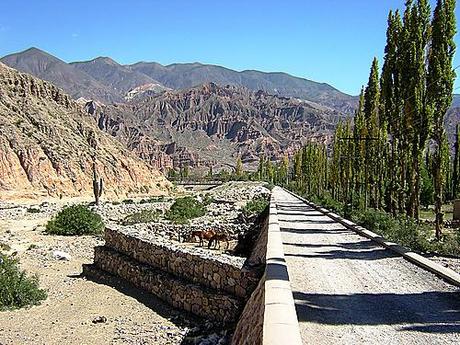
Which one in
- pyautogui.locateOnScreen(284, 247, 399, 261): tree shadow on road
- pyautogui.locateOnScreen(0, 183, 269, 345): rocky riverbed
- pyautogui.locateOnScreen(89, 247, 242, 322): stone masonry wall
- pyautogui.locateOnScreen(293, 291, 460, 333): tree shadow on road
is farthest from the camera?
pyautogui.locateOnScreen(284, 247, 399, 261): tree shadow on road

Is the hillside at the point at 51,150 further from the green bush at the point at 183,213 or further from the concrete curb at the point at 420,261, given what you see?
the concrete curb at the point at 420,261

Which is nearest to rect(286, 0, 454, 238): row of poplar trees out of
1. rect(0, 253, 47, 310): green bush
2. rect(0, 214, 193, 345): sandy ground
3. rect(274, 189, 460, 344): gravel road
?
rect(274, 189, 460, 344): gravel road

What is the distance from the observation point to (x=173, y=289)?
1555cm

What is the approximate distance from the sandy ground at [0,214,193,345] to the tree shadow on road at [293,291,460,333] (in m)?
4.79

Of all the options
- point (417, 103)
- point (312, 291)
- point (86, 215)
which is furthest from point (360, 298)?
point (86, 215)

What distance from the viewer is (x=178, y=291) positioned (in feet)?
50.1

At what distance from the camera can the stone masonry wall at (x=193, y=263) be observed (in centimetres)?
1261

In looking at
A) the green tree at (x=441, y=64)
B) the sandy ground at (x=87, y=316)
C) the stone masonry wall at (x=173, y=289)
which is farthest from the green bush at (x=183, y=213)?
the green tree at (x=441, y=64)

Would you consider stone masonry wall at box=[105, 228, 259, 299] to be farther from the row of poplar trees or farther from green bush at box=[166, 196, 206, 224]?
green bush at box=[166, 196, 206, 224]

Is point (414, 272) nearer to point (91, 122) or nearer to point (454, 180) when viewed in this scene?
point (454, 180)

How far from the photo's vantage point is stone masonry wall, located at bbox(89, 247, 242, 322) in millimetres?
12891

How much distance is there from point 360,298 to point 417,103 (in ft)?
47.4

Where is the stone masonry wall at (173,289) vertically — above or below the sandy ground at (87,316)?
above

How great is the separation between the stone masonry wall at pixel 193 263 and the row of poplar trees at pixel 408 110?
998 cm
